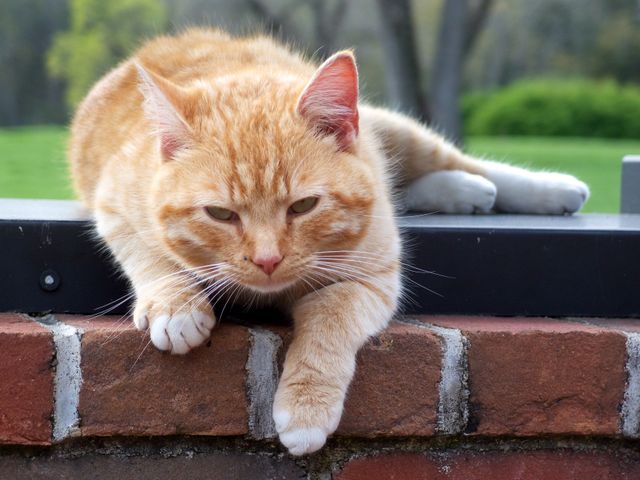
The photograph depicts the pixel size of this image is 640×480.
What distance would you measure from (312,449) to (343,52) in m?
0.57

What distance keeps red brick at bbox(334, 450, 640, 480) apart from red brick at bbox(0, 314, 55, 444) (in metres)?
0.42

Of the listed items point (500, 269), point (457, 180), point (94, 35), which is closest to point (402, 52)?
point (94, 35)

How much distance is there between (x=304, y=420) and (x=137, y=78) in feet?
3.10

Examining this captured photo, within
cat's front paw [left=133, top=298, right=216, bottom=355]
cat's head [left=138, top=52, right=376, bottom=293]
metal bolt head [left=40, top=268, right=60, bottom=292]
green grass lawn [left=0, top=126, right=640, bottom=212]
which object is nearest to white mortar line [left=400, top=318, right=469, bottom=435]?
cat's head [left=138, top=52, right=376, bottom=293]

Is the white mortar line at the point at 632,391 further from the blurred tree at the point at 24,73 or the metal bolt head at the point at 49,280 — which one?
the blurred tree at the point at 24,73

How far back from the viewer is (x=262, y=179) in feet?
4.10

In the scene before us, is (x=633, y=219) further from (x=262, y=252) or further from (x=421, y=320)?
(x=262, y=252)

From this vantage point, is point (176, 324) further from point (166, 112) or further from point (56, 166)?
point (56, 166)

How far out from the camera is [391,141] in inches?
76.9

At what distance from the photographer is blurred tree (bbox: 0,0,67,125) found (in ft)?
28.8

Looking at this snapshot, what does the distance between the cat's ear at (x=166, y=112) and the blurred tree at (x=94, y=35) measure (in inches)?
290

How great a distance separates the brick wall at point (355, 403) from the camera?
1.16 meters

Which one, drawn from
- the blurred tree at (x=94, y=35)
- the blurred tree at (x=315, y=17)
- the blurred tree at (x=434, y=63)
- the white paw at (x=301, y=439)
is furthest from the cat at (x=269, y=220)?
the blurred tree at (x=315, y=17)

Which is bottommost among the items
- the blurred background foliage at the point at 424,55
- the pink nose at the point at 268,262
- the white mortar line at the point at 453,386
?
the blurred background foliage at the point at 424,55
